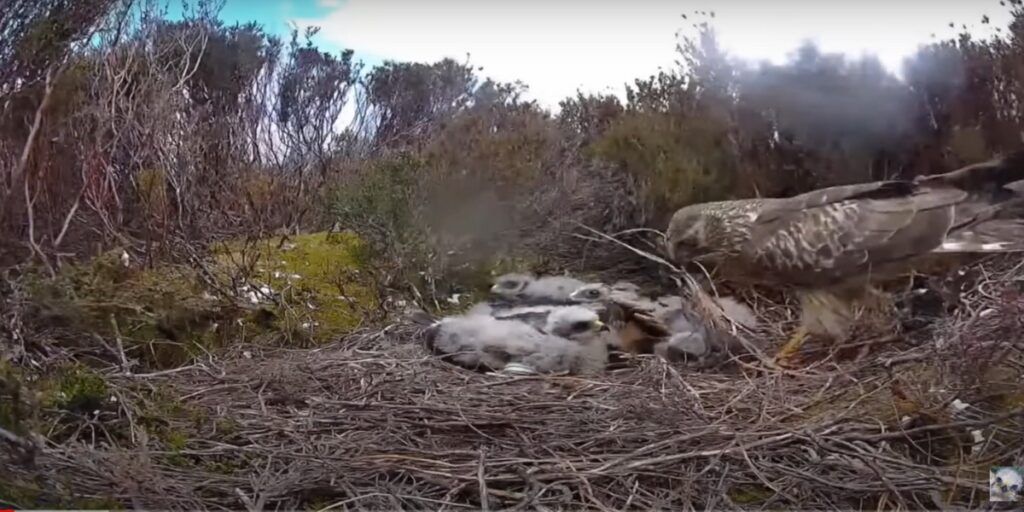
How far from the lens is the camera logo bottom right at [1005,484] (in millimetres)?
1273

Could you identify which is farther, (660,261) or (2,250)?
(660,261)

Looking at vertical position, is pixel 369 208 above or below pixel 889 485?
above

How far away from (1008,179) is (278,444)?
125 centimetres

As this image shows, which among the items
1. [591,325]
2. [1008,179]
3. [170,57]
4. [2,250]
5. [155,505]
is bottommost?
[155,505]

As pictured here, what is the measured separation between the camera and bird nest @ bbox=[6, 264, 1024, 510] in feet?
4.18

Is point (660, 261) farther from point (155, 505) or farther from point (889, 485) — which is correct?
point (155, 505)

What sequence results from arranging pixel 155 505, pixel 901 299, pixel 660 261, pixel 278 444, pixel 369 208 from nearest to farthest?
pixel 155 505, pixel 278 444, pixel 369 208, pixel 660 261, pixel 901 299

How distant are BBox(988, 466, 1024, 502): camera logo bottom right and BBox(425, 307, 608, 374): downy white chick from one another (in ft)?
2.04

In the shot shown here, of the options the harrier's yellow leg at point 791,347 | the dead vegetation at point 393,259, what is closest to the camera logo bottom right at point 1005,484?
the dead vegetation at point 393,259

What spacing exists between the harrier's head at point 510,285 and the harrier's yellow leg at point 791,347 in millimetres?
511

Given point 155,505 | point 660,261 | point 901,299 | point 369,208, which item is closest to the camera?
point 155,505

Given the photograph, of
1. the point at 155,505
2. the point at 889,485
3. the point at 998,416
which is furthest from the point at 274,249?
the point at 998,416

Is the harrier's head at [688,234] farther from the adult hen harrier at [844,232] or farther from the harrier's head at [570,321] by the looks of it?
the harrier's head at [570,321]

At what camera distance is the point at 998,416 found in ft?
4.38
